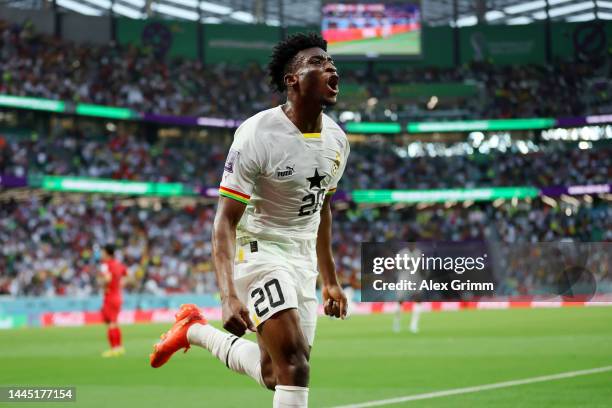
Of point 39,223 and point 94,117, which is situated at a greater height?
point 94,117

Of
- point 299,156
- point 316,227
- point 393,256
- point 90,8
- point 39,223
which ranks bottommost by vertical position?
point 39,223

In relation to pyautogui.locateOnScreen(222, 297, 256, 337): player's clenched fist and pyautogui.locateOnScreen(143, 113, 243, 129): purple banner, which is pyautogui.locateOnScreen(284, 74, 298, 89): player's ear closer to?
pyautogui.locateOnScreen(222, 297, 256, 337): player's clenched fist

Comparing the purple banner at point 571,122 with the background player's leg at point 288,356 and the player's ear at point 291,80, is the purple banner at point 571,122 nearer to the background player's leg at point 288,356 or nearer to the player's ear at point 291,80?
the player's ear at point 291,80

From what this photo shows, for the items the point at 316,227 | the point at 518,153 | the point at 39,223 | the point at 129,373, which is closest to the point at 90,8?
the point at 39,223

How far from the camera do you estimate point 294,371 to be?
19.2 ft

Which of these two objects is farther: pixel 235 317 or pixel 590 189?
pixel 590 189

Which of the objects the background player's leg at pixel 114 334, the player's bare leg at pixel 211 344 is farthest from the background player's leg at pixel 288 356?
the background player's leg at pixel 114 334

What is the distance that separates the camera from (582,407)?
30.8 ft

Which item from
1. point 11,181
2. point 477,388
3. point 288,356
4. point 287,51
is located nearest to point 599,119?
point 11,181

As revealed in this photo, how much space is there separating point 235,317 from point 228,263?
44 centimetres

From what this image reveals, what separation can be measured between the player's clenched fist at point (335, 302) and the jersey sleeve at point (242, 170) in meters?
1.27

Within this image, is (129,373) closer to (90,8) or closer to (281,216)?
(281,216)

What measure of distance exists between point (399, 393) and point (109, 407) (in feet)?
11.3

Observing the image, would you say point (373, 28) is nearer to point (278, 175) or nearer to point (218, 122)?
point (218, 122)
